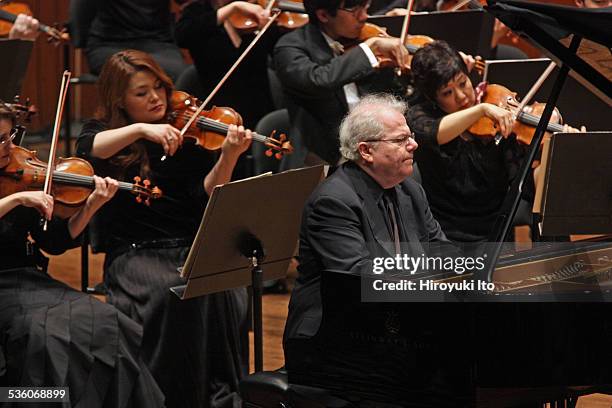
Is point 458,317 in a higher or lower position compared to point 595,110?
lower

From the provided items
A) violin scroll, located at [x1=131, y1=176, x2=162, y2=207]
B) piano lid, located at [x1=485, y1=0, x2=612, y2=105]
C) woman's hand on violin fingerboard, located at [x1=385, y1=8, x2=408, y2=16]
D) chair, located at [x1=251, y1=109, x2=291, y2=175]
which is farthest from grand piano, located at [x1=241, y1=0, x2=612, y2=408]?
chair, located at [x1=251, y1=109, x2=291, y2=175]

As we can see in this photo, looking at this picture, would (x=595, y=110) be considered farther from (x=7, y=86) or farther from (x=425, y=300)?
(x=7, y=86)

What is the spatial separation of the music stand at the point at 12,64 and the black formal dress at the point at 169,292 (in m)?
0.25

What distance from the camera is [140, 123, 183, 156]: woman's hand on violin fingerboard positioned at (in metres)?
3.09

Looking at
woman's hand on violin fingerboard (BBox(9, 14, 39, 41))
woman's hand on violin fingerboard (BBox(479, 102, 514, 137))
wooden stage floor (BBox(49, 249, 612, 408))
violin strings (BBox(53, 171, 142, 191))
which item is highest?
woman's hand on violin fingerboard (BBox(9, 14, 39, 41))

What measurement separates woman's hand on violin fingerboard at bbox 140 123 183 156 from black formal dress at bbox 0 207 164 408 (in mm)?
354

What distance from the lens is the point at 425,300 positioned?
6.84 feet

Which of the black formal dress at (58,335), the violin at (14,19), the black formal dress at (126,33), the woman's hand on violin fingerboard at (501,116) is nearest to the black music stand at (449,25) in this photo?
the woman's hand on violin fingerboard at (501,116)

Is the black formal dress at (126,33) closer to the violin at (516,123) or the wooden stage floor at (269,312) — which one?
the wooden stage floor at (269,312)

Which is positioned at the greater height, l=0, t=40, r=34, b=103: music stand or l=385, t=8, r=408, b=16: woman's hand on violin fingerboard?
l=385, t=8, r=408, b=16: woman's hand on violin fingerboard

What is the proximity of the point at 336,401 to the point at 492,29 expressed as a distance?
204 centimetres

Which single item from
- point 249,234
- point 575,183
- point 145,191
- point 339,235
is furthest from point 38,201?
point 575,183

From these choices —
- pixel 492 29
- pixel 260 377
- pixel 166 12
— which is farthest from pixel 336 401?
pixel 166 12

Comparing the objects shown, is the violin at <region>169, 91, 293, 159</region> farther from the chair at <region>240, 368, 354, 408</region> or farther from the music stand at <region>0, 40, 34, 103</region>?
the chair at <region>240, 368, 354, 408</region>
